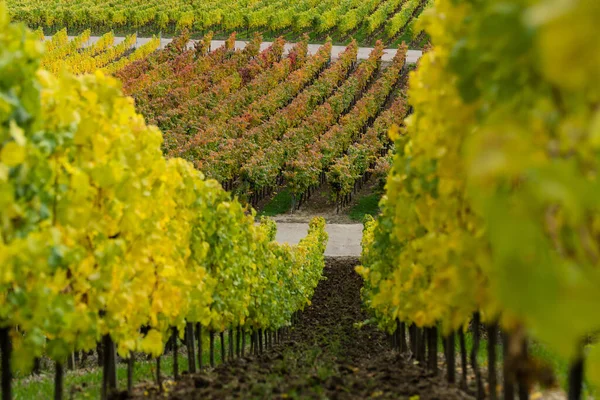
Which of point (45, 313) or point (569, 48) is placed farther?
point (45, 313)

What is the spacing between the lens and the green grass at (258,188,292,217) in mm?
34406

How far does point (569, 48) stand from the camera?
179cm

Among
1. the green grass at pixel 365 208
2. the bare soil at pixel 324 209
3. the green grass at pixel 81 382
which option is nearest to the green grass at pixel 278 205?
the bare soil at pixel 324 209

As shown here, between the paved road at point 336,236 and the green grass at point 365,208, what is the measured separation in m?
1.40

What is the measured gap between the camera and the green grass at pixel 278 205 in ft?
113

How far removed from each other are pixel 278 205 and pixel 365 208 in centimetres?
393

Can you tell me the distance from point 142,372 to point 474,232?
7.76m

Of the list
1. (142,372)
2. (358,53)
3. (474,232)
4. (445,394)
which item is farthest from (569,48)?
(358,53)

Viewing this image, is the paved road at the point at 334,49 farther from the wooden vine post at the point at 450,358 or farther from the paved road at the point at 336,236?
the wooden vine post at the point at 450,358

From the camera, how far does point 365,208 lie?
114ft

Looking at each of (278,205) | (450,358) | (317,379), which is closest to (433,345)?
(450,358)

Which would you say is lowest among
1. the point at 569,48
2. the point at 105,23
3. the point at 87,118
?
the point at 569,48

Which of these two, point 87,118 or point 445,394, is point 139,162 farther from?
point 445,394

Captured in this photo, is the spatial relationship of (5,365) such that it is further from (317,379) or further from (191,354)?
(191,354)
